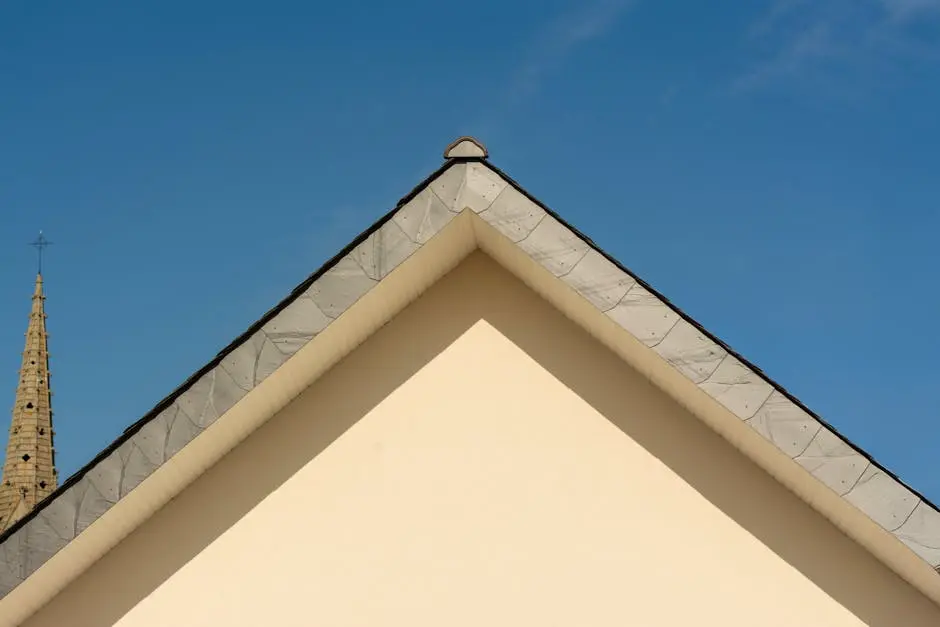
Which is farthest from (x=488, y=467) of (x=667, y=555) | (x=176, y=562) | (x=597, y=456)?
(x=176, y=562)

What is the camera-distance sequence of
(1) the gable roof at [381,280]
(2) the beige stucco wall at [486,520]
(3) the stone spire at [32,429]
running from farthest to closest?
(3) the stone spire at [32,429]
(2) the beige stucco wall at [486,520]
(1) the gable roof at [381,280]

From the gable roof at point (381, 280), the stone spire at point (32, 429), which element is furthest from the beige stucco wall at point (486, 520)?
the stone spire at point (32, 429)

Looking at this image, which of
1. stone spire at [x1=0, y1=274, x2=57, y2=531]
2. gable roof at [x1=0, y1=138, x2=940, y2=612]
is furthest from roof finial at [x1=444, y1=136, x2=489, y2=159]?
stone spire at [x1=0, y1=274, x2=57, y2=531]

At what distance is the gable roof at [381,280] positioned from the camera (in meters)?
7.59

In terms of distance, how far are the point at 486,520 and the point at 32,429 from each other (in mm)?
52073

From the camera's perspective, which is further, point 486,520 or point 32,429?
point 32,429

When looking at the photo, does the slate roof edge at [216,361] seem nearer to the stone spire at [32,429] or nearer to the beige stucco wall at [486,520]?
the beige stucco wall at [486,520]

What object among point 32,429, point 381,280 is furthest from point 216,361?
point 32,429

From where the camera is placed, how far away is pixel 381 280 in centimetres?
808

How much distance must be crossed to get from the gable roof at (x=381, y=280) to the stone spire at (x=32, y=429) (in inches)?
1933

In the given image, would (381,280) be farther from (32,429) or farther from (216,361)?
(32,429)

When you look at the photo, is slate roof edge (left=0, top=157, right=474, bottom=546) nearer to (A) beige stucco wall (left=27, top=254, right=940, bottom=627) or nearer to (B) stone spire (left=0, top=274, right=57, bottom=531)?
(A) beige stucco wall (left=27, top=254, right=940, bottom=627)

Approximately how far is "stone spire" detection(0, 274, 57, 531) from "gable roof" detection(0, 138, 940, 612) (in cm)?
4911

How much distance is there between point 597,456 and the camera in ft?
27.8
